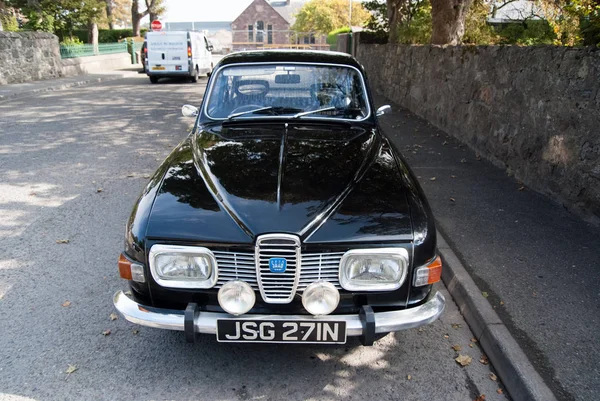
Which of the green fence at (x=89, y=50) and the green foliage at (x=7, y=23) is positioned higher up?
the green foliage at (x=7, y=23)

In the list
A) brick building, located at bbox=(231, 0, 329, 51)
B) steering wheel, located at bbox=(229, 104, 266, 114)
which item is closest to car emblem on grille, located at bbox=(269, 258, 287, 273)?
steering wheel, located at bbox=(229, 104, 266, 114)

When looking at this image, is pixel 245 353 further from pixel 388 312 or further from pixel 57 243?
pixel 57 243

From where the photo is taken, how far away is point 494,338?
307 centimetres

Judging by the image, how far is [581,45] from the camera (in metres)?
5.22

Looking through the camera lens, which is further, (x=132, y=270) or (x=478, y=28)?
(x=478, y=28)

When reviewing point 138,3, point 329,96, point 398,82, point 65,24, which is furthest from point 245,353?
point 138,3

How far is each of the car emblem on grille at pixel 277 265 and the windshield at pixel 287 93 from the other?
181 cm

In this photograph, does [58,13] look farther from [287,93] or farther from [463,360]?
[463,360]

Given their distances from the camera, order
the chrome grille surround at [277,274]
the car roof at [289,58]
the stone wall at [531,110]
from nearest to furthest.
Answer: the chrome grille surround at [277,274] < the car roof at [289,58] < the stone wall at [531,110]

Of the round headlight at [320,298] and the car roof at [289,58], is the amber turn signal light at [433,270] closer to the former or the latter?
the round headlight at [320,298]

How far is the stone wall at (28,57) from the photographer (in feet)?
54.7

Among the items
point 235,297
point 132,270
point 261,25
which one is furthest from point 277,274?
point 261,25

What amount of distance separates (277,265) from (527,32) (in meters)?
11.1

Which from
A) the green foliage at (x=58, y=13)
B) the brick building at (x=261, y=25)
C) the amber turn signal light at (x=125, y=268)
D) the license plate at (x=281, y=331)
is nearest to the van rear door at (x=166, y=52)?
the green foliage at (x=58, y=13)
